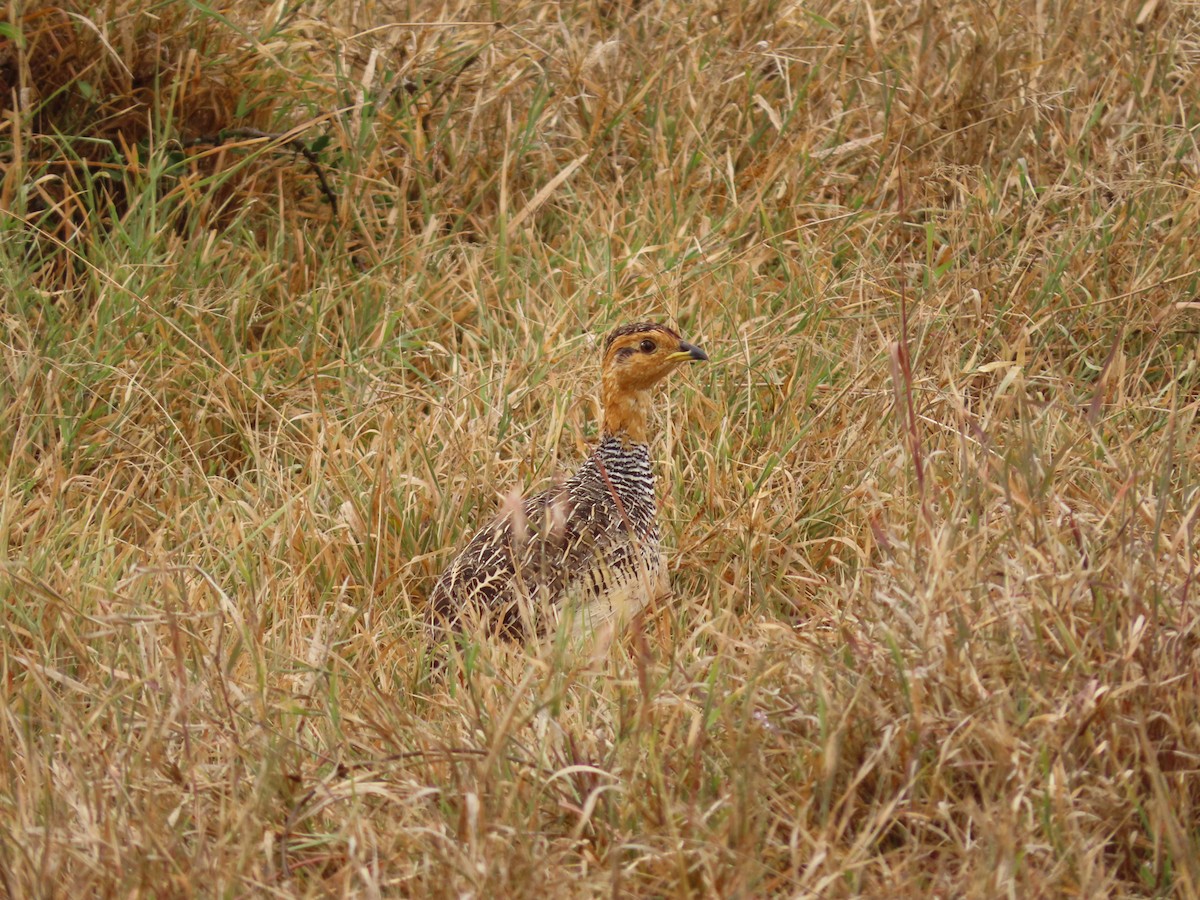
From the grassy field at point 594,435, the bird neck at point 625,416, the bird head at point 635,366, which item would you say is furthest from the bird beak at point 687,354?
the grassy field at point 594,435

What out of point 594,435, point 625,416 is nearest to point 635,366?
point 625,416

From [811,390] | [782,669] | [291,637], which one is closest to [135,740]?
[291,637]

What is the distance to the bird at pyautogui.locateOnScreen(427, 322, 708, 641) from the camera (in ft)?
14.9

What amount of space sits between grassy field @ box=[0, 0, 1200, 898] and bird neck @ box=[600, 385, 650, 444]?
26 centimetres

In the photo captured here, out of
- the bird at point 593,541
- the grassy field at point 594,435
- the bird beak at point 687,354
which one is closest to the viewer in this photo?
the grassy field at point 594,435

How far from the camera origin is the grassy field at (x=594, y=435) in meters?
3.33

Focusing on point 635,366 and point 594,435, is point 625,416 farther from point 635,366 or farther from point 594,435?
point 594,435

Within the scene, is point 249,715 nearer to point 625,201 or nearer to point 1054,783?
point 1054,783

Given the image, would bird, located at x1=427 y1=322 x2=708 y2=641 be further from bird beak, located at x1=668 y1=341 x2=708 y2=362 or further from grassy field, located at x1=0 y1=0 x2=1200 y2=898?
grassy field, located at x1=0 y1=0 x2=1200 y2=898

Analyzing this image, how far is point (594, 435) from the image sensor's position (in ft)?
18.6

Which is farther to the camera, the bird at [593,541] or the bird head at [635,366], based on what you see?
the bird head at [635,366]

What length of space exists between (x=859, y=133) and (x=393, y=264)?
6.54 ft

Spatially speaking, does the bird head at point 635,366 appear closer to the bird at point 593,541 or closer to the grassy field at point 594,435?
the bird at point 593,541

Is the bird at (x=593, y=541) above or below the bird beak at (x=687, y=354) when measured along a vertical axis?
below
